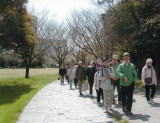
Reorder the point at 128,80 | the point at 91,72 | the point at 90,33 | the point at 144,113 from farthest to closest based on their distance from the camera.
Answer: the point at 90,33
the point at 91,72
the point at 144,113
the point at 128,80

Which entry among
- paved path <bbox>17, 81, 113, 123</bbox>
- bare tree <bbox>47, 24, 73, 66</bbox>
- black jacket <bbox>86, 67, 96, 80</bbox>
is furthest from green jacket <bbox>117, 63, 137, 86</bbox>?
bare tree <bbox>47, 24, 73, 66</bbox>

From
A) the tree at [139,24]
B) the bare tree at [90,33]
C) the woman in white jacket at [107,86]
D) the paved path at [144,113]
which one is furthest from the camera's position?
the bare tree at [90,33]

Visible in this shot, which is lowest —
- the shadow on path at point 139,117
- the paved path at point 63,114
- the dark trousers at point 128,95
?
the paved path at point 63,114

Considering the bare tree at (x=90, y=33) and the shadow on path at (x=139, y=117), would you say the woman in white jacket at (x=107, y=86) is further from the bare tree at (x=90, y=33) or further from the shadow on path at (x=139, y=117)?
the bare tree at (x=90, y=33)

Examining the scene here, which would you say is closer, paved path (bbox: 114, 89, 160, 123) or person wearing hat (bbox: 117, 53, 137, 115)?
paved path (bbox: 114, 89, 160, 123)

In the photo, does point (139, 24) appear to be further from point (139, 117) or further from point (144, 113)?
point (139, 117)

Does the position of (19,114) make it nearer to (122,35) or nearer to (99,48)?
(122,35)

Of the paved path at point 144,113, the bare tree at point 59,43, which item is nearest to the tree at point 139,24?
the paved path at point 144,113

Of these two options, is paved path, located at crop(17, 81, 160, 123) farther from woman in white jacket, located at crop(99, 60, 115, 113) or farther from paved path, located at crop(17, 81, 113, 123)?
woman in white jacket, located at crop(99, 60, 115, 113)

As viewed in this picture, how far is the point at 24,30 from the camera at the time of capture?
24.5 meters

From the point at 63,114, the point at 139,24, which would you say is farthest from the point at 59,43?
the point at 63,114

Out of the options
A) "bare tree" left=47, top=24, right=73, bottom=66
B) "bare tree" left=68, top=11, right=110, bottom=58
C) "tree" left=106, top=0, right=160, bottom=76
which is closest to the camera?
"tree" left=106, top=0, right=160, bottom=76

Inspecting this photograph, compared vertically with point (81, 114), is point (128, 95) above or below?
above

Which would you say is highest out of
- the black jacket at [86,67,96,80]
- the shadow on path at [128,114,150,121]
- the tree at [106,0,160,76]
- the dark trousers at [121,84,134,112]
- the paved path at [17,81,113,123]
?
the tree at [106,0,160,76]
